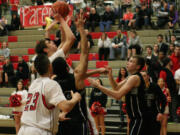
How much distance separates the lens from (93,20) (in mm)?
16703

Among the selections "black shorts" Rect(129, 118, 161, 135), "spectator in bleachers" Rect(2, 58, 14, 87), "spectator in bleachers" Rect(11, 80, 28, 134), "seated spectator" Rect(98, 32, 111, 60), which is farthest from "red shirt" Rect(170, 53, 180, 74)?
"black shorts" Rect(129, 118, 161, 135)

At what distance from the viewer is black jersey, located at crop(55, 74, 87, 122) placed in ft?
16.4

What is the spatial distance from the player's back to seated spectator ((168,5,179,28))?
11.2 m

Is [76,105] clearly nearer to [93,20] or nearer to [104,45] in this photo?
[104,45]

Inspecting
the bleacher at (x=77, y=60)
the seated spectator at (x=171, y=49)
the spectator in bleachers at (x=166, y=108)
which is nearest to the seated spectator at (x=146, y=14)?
the bleacher at (x=77, y=60)

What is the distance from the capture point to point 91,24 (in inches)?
658

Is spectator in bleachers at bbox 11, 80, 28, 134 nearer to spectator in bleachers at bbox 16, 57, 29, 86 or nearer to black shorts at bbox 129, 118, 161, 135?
spectator in bleachers at bbox 16, 57, 29, 86

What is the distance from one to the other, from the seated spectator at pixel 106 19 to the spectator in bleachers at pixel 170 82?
17.5ft

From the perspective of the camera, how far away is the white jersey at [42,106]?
4266 millimetres

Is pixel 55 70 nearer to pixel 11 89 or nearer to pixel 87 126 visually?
pixel 87 126

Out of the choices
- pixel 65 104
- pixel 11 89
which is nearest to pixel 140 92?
pixel 65 104

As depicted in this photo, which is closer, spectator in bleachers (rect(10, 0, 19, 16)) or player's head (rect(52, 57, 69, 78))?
player's head (rect(52, 57, 69, 78))

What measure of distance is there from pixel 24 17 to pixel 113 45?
4.31m

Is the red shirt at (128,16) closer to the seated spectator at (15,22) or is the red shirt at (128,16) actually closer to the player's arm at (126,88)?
the seated spectator at (15,22)
